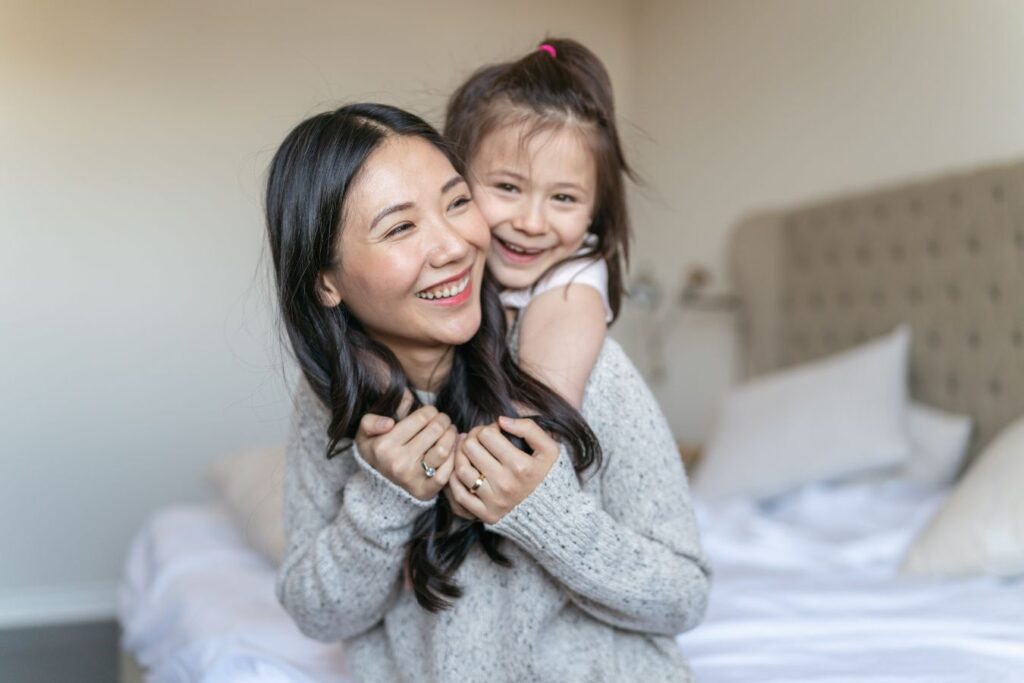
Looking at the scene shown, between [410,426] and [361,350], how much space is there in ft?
0.40

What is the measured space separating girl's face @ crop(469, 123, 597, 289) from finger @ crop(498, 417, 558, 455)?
253 millimetres

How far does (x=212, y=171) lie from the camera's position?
11.7 feet

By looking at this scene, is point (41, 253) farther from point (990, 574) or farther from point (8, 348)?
point (990, 574)

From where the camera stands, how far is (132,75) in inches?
135

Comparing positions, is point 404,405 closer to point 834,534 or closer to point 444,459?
point 444,459

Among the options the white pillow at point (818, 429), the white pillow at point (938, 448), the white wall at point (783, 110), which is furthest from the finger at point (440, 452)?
the white pillow at point (938, 448)

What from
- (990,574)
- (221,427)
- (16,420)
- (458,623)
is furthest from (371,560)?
(221,427)

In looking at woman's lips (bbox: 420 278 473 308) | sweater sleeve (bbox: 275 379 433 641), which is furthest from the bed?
woman's lips (bbox: 420 278 473 308)

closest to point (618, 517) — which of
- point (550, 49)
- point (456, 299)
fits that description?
point (456, 299)

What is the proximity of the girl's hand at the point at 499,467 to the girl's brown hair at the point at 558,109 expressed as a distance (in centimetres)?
30

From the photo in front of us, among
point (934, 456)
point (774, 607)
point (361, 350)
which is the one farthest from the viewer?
point (934, 456)

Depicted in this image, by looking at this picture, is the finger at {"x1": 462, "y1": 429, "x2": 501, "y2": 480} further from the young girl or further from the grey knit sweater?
the young girl

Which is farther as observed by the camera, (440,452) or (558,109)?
(558,109)

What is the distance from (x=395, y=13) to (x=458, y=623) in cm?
326
